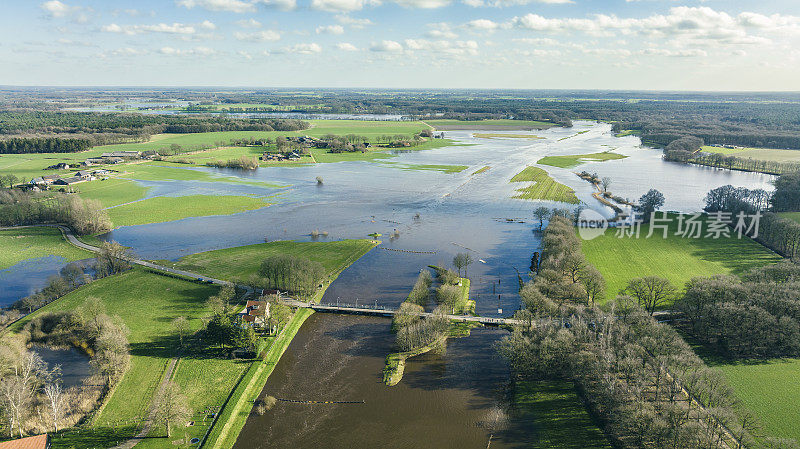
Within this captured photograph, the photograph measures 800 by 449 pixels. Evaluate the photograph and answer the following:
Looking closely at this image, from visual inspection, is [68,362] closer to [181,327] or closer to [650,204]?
[181,327]

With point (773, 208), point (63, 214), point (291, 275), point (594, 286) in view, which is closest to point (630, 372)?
point (594, 286)

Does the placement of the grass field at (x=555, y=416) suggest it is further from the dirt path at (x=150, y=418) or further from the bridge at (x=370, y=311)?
the dirt path at (x=150, y=418)

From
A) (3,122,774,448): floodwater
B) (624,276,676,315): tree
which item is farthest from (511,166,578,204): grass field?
(624,276,676,315): tree

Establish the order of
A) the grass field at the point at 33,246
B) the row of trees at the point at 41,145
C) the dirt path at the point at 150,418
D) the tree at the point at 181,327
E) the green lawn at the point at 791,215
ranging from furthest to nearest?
1. the row of trees at the point at 41,145
2. the green lawn at the point at 791,215
3. the grass field at the point at 33,246
4. the tree at the point at 181,327
5. the dirt path at the point at 150,418

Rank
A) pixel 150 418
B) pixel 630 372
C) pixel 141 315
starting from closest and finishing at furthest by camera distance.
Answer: pixel 150 418 → pixel 630 372 → pixel 141 315

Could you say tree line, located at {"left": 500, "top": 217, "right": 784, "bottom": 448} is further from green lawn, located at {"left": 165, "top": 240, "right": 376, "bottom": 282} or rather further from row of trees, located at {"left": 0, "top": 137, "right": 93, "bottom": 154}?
row of trees, located at {"left": 0, "top": 137, "right": 93, "bottom": 154}

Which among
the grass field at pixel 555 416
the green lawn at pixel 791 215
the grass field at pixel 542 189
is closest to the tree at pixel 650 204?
the grass field at pixel 542 189
